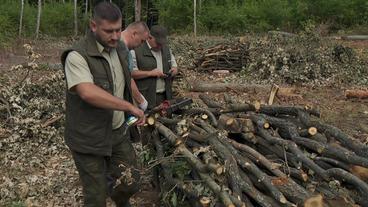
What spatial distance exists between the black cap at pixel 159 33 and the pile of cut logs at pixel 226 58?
23.6 feet

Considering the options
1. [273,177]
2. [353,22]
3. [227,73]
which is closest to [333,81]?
[227,73]

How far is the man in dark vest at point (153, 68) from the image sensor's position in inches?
206

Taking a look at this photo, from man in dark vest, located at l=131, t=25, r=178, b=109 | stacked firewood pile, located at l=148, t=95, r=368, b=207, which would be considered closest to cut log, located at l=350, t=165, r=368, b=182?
stacked firewood pile, located at l=148, t=95, r=368, b=207

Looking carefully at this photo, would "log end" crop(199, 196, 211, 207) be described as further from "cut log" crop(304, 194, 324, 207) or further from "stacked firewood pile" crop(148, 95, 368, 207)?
"cut log" crop(304, 194, 324, 207)

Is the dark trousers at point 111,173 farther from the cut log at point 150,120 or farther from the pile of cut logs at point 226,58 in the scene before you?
the pile of cut logs at point 226,58

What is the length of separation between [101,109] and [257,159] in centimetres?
121

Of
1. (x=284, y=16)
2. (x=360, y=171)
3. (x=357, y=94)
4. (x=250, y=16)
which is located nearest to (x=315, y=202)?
(x=360, y=171)

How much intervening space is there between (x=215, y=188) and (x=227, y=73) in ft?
29.1

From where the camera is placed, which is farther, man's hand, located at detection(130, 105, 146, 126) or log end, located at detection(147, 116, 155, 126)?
log end, located at detection(147, 116, 155, 126)

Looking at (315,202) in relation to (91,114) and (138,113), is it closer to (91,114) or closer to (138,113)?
(138,113)

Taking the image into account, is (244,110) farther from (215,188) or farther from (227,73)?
(227,73)

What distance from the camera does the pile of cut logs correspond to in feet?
40.7

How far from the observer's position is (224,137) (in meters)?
4.00

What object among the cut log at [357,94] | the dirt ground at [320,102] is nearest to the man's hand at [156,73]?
the dirt ground at [320,102]
